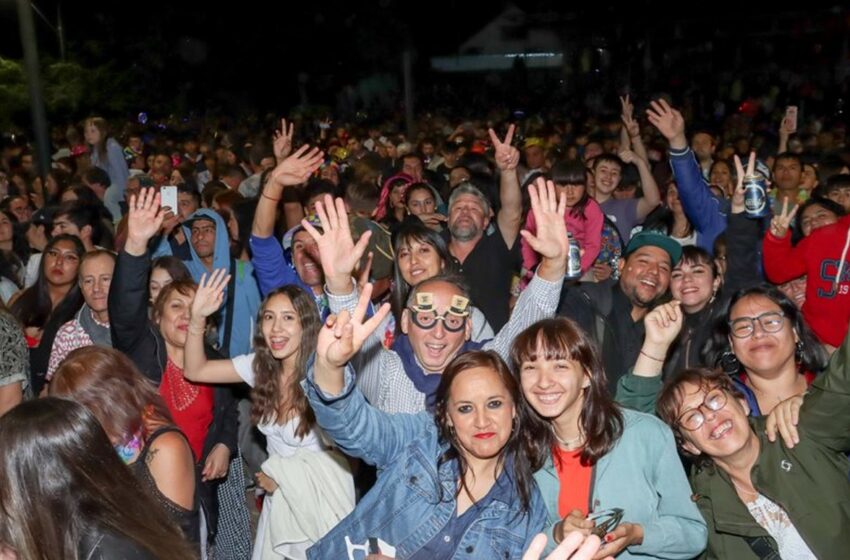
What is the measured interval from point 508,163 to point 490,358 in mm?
2869

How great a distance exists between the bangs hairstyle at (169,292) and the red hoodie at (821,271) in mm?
3088

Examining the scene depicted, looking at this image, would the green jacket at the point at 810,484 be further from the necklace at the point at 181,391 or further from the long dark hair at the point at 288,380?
the necklace at the point at 181,391

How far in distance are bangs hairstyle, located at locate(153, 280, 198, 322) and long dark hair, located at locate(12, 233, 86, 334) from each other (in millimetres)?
764

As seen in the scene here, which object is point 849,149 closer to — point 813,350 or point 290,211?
point 290,211

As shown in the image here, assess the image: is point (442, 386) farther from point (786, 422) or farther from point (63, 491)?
point (63, 491)

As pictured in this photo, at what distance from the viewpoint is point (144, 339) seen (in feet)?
16.1

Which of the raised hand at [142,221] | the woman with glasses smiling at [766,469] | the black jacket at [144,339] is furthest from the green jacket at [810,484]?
the raised hand at [142,221]

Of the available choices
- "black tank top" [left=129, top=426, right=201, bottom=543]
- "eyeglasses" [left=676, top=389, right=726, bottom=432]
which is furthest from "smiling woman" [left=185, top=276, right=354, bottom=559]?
"eyeglasses" [left=676, top=389, right=726, bottom=432]

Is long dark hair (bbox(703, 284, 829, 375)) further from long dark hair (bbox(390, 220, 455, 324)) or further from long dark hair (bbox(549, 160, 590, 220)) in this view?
long dark hair (bbox(549, 160, 590, 220))

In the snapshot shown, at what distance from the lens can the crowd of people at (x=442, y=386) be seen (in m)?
3.09

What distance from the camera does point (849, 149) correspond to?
1134 centimetres

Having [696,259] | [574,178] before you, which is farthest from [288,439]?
[574,178]

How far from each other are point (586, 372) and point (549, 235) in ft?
2.55

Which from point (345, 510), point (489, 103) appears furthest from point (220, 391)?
point (489, 103)
